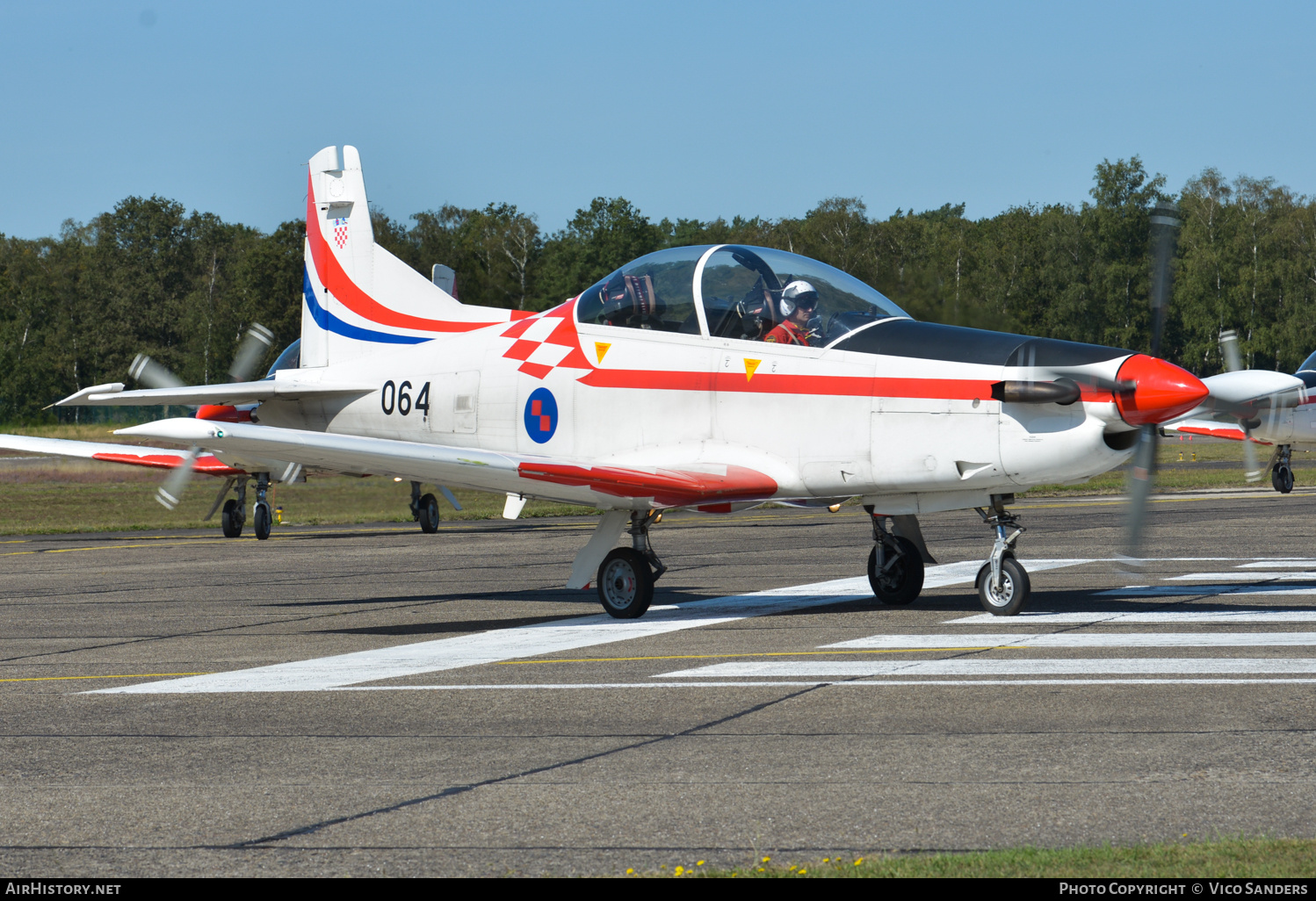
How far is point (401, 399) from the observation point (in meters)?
13.7

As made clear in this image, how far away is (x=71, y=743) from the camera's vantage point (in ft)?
22.8

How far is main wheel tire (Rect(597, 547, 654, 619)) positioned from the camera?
38.2 ft

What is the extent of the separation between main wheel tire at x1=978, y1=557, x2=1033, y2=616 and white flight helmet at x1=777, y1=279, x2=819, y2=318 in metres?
2.46

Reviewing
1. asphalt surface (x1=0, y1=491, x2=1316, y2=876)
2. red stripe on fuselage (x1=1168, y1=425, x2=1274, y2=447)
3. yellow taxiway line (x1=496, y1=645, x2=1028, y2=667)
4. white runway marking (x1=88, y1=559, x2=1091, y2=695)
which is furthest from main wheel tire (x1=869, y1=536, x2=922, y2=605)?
red stripe on fuselage (x1=1168, y1=425, x2=1274, y2=447)

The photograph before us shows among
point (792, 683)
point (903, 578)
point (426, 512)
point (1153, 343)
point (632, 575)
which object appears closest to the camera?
point (792, 683)

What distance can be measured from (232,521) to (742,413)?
16.9 m

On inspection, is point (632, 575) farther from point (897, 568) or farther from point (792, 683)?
point (792, 683)

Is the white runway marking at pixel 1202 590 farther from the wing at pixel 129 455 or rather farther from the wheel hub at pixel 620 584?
the wing at pixel 129 455

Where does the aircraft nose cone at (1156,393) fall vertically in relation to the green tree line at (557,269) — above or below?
below

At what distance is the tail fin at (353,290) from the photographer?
559 inches

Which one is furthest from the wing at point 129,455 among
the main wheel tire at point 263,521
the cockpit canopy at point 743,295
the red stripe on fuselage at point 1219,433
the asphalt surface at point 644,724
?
the red stripe on fuselage at point 1219,433

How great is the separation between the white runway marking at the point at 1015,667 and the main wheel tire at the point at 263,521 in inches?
683

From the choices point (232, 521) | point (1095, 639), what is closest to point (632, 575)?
point (1095, 639)
